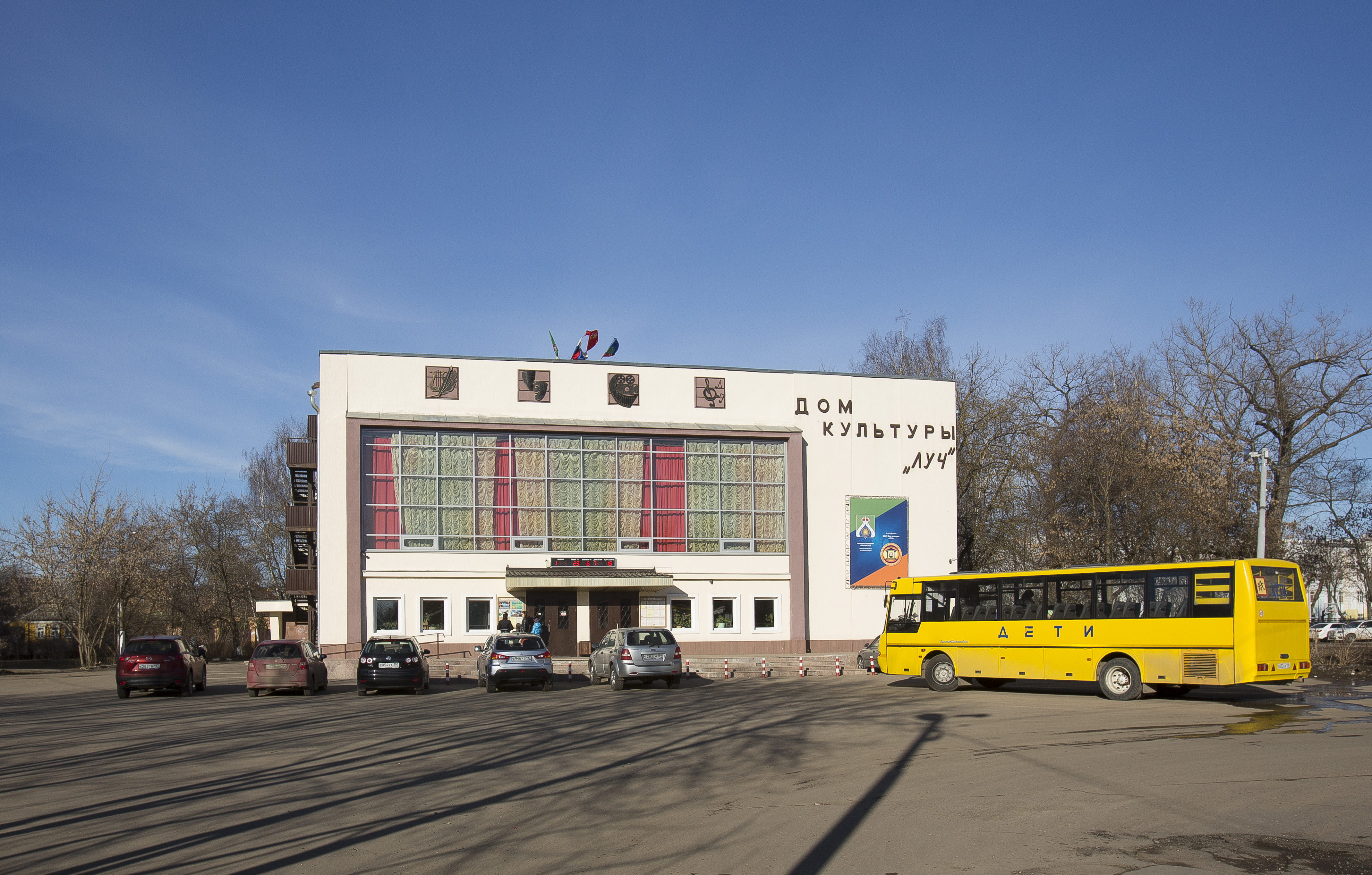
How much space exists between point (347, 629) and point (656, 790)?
26788mm

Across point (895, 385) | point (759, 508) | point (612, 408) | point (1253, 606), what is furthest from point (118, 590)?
point (1253, 606)

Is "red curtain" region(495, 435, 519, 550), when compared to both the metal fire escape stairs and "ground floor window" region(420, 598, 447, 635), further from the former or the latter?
the metal fire escape stairs

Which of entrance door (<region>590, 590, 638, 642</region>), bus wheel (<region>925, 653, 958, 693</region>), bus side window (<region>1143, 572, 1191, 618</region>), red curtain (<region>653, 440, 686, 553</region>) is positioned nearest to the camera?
bus side window (<region>1143, 572, 1191, 618</region>)

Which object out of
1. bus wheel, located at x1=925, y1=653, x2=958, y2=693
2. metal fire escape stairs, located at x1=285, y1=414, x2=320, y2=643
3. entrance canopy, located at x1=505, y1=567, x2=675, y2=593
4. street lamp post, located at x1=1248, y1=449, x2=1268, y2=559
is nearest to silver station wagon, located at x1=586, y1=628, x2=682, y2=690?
bus wheel, located at x1=925, y1=653, x2=958, y2=693

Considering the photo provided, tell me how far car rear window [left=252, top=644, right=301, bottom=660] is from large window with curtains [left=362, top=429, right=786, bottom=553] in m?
10.2

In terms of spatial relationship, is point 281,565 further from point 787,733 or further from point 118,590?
point 787,733

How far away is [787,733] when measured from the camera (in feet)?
51.2

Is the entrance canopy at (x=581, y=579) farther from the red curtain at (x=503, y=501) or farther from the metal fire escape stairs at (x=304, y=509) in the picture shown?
Result: the metal fire escape stairs at (x=304, y=509)

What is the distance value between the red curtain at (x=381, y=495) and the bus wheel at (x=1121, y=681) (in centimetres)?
2407

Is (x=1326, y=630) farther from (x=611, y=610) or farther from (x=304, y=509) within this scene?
(x=304, y=509)

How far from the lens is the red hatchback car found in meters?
25.3

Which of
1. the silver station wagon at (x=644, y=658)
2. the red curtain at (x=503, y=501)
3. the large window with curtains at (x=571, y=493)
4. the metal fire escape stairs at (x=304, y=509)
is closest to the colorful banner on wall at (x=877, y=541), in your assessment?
the large window with curtains at (x=571, y=493)

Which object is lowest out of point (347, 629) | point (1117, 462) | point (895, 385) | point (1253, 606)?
point (347, 629)

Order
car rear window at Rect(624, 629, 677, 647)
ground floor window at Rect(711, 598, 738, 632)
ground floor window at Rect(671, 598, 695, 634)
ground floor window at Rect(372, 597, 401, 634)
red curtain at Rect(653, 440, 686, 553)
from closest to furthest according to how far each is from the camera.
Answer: car rear window at Rect(624, 629, 677, 647) < ground floor window at Rect(372, 597, 401, 634) < ground floor window at Rect(671, 598, 695, 634) < ground floor window at Rect(711, 598, 738, 632) < red curtain at Rect(653, 440, 686, 553)
